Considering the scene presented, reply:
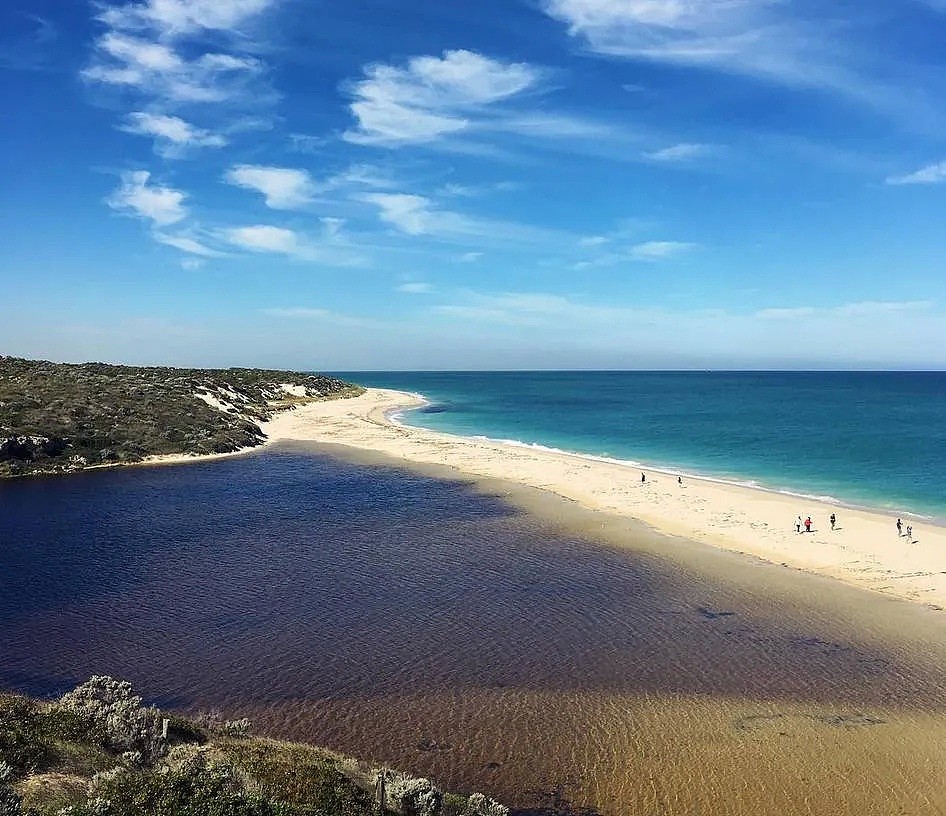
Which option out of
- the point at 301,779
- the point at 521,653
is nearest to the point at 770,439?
the point at 521,653

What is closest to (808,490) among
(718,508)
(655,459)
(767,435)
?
(718,508)

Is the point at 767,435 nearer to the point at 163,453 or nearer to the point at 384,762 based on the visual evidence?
the point at 163,453

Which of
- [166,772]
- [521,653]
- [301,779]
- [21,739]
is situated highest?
[21,739]

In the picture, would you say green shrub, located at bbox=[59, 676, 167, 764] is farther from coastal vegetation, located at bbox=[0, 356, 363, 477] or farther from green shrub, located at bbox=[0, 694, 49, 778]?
coastal vegetation, located at bbox=[0, 356, 363, 477]

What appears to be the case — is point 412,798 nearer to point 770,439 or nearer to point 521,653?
point 521,653

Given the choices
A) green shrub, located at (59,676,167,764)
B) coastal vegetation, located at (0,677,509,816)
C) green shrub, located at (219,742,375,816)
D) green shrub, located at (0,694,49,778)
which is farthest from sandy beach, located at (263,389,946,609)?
green shrub, located at (0,694,49,778)

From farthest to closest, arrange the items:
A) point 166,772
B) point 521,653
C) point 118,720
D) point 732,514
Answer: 1. point 732,514
2. point 521,653
3. point 118,720
4. point 166,772

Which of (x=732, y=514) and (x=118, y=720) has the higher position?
(x=118, y=720)
